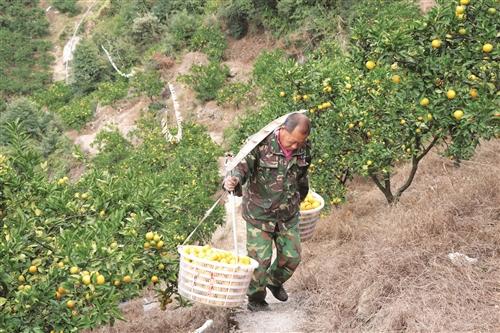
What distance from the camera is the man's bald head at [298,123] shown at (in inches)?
160

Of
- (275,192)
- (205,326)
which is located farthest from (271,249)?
(205,326)

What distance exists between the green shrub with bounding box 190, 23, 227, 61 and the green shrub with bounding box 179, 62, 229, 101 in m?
0.79

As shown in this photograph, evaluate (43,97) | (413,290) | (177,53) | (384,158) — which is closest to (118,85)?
(177,53)

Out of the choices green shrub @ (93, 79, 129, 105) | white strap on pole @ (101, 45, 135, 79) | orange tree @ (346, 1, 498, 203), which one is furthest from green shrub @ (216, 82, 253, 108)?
orange tree @ (346, 1, 498, 203)

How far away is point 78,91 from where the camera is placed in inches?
1006

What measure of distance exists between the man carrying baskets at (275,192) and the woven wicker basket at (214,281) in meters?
0.62

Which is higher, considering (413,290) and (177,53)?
(413,290)

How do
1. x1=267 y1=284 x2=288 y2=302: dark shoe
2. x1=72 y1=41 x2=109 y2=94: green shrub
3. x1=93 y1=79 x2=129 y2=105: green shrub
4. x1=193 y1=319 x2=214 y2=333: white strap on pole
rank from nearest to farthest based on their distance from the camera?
x1=193 y1=319 x2=214 y2=333: white strap on pole → x1=267 y1=284 x2=288 y2=302: dark shoe → x1=93 y1=79 x2=129 y2=105: green shrub → x1=72 y1=41 x2=109 y2=94: green shrub

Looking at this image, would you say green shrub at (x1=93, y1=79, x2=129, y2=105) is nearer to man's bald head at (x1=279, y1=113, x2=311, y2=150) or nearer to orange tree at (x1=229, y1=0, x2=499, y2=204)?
orange tree at (x1=229, y1=0, x2=499, y2=204)

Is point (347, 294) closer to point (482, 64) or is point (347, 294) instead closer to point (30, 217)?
→ point (482, 64)

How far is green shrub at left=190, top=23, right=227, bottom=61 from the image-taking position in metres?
20.1

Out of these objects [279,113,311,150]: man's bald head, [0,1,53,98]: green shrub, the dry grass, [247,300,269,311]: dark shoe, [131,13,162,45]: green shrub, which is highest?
[279,113,311,150]: man's bald head

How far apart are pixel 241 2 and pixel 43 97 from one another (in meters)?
11.6

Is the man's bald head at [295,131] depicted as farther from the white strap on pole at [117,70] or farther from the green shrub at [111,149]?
the white strap on pole at [117,70]
